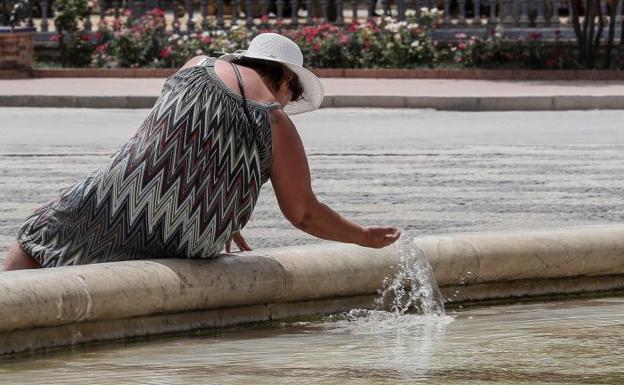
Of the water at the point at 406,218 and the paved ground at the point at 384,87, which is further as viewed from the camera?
the paved ground at the point at 384,87

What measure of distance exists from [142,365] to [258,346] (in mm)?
536

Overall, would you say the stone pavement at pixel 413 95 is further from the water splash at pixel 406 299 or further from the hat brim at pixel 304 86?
the hat brim at pixel 304 86

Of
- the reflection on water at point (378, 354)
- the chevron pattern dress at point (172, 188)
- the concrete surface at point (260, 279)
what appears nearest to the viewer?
the reflection on water at point (378, 354)

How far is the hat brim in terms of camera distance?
21.7 ft

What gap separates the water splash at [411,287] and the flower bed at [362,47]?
1860cm

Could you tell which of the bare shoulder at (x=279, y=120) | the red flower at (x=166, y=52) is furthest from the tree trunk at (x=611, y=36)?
the bare shoulder at (x=279, y=120)

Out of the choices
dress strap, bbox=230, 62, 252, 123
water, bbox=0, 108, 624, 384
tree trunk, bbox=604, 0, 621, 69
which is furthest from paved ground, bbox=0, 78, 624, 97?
dress strap, bbox=230, 62, 252, 123

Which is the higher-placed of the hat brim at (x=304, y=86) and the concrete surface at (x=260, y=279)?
the hat brim at (x=304, y=86)

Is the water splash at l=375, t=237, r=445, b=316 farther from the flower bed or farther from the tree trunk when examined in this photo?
the tree trunk

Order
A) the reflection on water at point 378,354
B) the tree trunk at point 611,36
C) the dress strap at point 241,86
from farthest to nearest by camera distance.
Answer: the tree trunk at point 611,36, the dress strap at point 241,86, the reflection on water at point 378,354

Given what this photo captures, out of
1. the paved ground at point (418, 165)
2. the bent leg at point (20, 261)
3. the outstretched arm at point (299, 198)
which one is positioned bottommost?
the paved ground at point (418, 165)

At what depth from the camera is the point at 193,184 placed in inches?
255

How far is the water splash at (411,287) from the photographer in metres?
6.90

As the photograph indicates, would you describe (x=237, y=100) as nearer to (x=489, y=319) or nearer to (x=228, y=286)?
(x=228, y=286)
